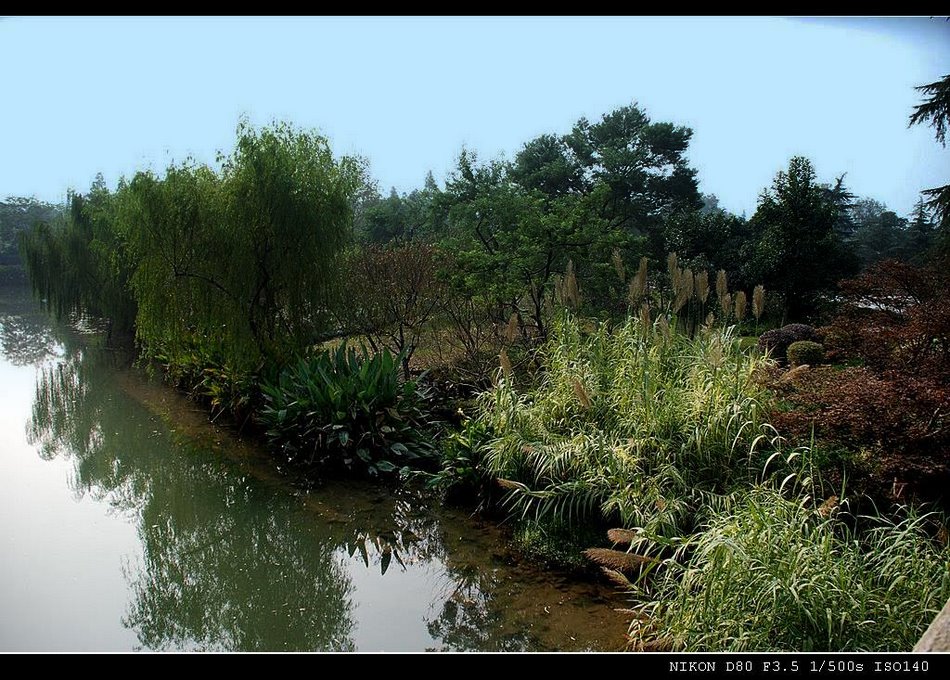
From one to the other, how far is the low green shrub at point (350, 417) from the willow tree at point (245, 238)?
118 centimetres

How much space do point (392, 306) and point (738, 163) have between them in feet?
13.1

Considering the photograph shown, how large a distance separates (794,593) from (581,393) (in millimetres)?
2017

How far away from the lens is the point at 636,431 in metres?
4.15

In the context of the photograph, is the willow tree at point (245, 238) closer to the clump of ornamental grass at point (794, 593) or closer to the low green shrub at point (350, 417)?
the low green shrub at point (350, 417)

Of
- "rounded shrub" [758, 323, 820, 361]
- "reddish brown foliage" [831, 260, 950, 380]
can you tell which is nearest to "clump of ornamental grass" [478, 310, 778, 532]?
"reddish brown foliage" [831, 260, 950, 380]

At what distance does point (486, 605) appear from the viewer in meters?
3.61

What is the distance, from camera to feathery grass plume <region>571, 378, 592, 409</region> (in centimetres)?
434

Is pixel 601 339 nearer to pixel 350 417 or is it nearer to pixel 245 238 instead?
pixel 350 417

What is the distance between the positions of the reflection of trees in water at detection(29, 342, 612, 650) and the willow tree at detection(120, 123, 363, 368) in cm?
142

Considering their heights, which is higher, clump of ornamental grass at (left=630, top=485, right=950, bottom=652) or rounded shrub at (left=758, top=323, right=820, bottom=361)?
rounded shrub at (left=758, top=323, right=820, bottom=361)

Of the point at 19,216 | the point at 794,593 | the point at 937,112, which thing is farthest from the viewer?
the point at 19,216

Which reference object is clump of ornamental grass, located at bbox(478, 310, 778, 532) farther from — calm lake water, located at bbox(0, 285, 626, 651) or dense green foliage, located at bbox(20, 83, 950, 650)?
calm lake water, located at bbox(0, 285, 626, 651)

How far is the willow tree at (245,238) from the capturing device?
6.98 meters

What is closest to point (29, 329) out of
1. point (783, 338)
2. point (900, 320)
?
point (783, 338)
